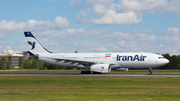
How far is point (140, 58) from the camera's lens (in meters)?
43.7

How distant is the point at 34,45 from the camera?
5231cm

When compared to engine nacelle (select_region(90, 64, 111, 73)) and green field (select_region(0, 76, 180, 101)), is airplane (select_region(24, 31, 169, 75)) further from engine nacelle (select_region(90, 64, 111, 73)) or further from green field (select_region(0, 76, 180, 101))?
green field (select_region(0, 76, 180, 101))

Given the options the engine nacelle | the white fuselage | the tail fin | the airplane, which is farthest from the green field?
the tail fin

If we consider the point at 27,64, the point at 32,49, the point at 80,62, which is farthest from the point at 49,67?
the point at 80,62

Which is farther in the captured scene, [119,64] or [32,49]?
[32,49]

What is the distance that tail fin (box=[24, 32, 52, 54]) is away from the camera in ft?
171

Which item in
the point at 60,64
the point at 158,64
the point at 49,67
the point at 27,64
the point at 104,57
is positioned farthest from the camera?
the point at 27,64

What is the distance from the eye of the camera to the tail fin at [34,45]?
171 feet

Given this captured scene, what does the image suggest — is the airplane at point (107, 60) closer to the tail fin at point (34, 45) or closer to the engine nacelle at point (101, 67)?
the engine nacelle at point (101, 67)

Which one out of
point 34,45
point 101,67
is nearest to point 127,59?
point 101,67

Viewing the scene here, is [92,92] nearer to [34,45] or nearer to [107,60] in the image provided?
[107,60]

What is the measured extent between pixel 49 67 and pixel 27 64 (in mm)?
24826

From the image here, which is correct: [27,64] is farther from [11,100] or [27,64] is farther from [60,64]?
[11,100]

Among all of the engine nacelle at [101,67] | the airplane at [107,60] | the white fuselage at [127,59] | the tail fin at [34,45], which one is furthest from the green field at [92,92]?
the tail fin at [34,45]
